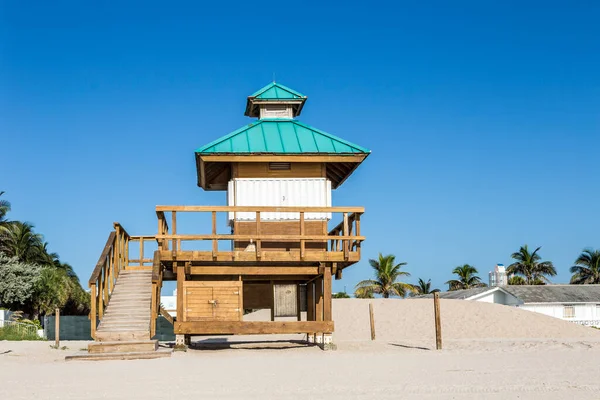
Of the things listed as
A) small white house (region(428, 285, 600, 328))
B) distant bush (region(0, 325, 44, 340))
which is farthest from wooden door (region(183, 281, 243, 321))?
small white house (region(428, 285, 600, 328))

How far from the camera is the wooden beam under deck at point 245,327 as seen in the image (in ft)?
66.6

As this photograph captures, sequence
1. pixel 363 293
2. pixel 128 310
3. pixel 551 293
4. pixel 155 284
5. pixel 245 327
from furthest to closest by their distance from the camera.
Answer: pixel 363 293, pixel 551 293, pixel 245 327, pixel 155 284, pixel 128 310

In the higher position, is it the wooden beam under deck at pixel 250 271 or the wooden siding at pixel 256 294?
the wooden beam under deck at pixel 250 271

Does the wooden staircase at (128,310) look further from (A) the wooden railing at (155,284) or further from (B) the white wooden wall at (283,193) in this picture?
(B) the white wooden wall at (283,193)

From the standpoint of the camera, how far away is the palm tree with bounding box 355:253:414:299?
6662 cm

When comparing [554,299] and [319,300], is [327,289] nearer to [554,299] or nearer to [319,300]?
[319,300]

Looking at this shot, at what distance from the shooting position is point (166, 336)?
41.3 m

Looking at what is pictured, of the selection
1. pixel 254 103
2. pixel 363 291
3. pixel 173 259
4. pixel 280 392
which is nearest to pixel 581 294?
pixel 363 291

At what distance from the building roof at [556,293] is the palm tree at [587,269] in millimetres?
18660

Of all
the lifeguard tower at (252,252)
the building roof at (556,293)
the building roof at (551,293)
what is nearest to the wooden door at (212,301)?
the lifeguard tower at (252,252)

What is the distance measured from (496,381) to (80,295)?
150ft

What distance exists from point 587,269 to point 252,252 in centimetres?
6553

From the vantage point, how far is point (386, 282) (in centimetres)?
6706

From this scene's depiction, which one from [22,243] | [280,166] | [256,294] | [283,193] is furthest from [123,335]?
[22,243]
